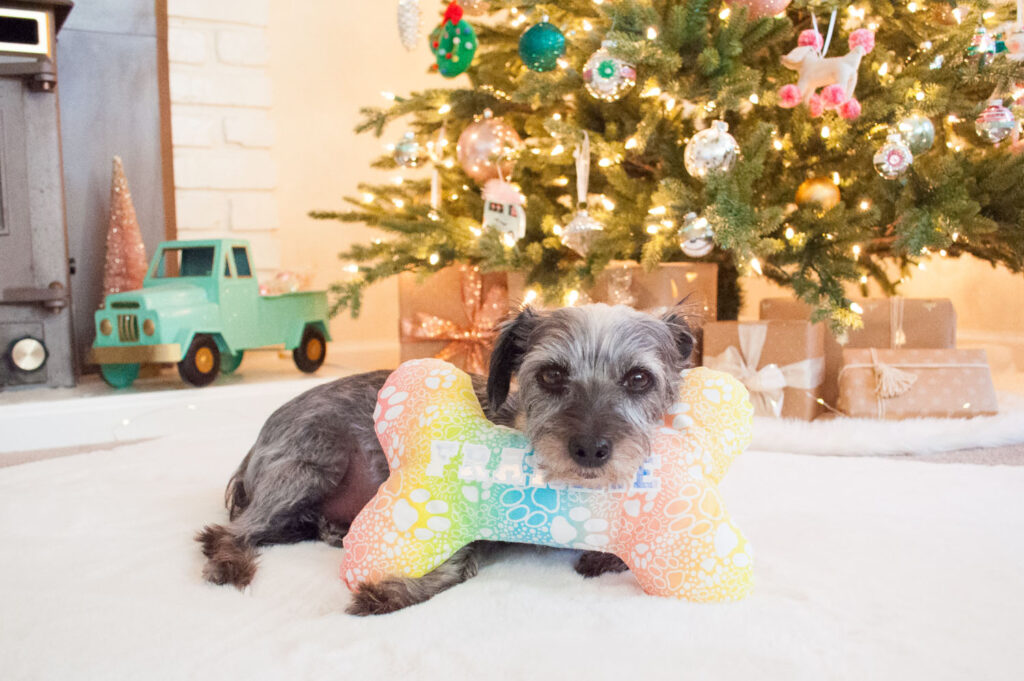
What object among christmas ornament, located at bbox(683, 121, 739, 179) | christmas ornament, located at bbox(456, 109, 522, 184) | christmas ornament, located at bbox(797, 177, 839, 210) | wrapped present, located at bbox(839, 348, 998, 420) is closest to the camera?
christmas ornament, located at bbox(683, 121, 739, 179)

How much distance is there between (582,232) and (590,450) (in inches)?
66.9

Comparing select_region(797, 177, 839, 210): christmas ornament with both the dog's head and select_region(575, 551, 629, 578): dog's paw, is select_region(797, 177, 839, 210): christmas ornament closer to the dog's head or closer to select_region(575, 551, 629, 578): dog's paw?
the dog's head

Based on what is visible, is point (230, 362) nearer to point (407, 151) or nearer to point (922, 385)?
point (407, 151)

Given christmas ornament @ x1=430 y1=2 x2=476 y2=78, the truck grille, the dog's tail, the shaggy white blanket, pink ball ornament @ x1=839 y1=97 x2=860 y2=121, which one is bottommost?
Result: the shaggy white blanket

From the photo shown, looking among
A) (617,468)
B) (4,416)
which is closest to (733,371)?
(617,468)

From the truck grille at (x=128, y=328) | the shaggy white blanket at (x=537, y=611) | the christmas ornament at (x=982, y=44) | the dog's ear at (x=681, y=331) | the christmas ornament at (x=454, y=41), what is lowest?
the shaggy white blanket at (x=537, y=611)

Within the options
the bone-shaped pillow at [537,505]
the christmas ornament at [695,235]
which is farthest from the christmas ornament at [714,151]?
the bone-shaped pillow at [537,505]

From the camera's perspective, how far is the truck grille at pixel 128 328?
3.13m

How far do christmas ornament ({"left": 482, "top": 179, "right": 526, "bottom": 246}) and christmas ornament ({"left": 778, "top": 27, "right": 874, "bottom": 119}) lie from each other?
0.99 m

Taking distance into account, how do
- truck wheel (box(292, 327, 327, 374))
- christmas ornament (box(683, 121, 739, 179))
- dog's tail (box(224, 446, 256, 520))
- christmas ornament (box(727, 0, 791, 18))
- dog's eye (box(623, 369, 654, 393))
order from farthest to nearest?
truck wheel (box(292, 327, 327, 374)), christmas ornament (box(727, 0, 791, 18)), christmas ornament (box(683, 121, 739, 179)), dog's tail (box(224, 446, 256, 520)), dog's eye (box(623, 369, 654, 393))

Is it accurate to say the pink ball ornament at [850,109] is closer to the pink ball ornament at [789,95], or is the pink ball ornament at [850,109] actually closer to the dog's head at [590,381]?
Answer: the pink ball ornament at [789,95]

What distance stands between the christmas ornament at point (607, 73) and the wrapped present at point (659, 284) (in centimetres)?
69

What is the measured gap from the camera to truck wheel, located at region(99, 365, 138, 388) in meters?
3.32

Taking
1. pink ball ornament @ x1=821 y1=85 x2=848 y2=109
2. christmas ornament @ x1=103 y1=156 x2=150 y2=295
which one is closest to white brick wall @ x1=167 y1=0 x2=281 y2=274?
christmas ornament @ x1=103 y1=156 x2=150 y2=295
